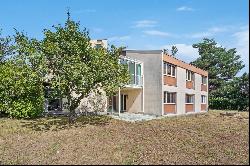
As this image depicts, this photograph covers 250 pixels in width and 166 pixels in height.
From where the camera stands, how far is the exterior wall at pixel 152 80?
127 feet

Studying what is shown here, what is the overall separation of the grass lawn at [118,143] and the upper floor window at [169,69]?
12458 mm

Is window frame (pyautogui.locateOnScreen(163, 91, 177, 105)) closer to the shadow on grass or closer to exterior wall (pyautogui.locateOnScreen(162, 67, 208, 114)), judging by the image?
exterior wall (pyautogui.locateOnScreen(162, 67, 208, 114))

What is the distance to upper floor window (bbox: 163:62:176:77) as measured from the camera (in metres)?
40.3

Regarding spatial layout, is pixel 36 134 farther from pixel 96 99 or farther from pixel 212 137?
pixel 96 99

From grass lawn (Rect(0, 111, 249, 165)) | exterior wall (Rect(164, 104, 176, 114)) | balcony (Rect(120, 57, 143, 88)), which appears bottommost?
grass lawn (Rect(0, 111, 249, 165))

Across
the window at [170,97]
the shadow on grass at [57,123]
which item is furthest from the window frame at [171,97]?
the shadow on grass at [57,123]

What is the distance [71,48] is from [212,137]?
1025cm

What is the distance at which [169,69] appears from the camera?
137ft

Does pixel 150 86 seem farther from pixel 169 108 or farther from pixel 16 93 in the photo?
pixel 16 93

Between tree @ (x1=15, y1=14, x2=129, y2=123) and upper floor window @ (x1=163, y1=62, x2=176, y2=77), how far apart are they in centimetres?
1430

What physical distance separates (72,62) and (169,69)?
18.3m

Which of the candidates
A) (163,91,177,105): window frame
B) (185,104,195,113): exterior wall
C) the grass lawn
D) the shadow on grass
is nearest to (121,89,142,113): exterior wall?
(163,91,177,105): window frame

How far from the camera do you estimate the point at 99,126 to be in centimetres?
2670

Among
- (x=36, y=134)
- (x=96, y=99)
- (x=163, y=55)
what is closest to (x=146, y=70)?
(x=163, y=55)
